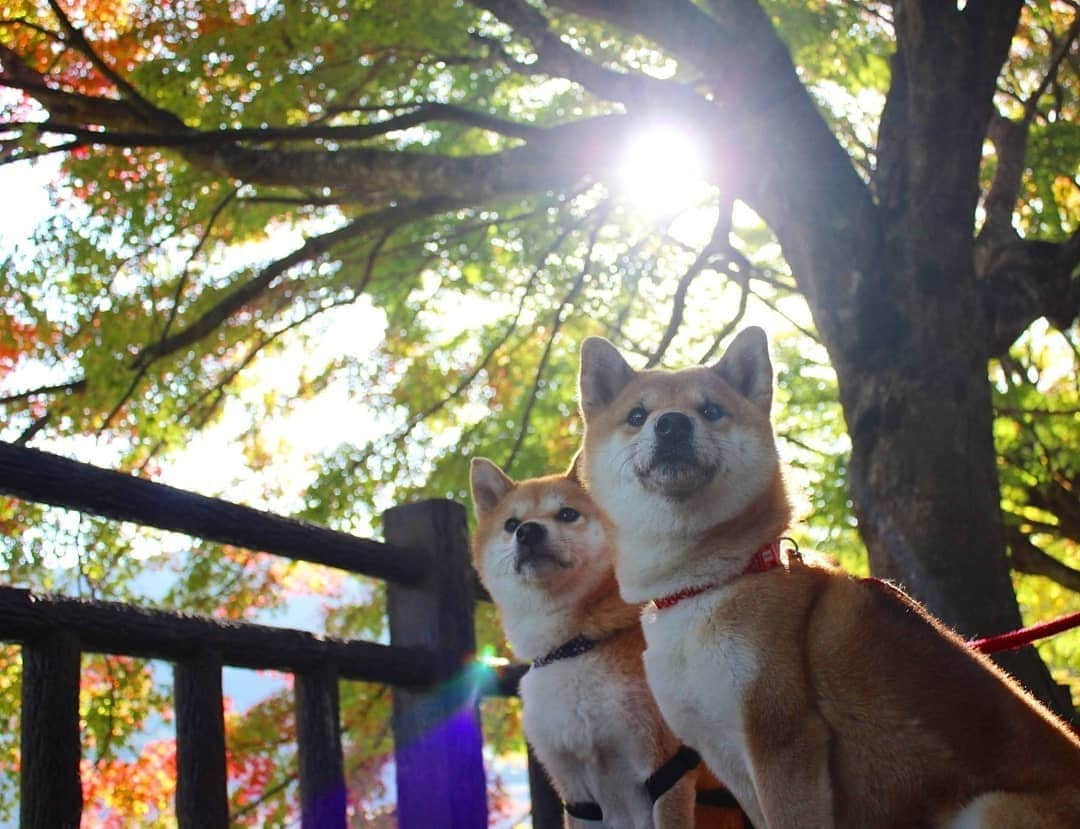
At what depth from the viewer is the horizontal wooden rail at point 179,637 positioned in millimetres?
2361

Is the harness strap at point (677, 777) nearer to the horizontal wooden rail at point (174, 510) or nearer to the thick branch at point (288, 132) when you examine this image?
the horizontal wooden rail at point (174, 510)

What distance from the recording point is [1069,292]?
6.57 metres

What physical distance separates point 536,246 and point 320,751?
6.85 m

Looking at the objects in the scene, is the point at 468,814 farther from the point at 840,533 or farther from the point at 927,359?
the point at 840,533

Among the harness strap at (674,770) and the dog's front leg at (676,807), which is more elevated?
the harness strap at (674,770)

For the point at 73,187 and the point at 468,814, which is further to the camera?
the point at 73,187

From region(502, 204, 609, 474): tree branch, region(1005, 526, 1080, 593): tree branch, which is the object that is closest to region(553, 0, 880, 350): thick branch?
region(502, 204, 609, 474): tree branch

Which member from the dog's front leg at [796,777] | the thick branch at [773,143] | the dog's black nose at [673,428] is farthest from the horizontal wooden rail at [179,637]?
the thick branch at [773,143]

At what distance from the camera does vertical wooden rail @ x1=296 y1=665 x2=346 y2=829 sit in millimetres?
3109

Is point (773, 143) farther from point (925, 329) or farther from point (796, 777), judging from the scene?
point (796, 777)

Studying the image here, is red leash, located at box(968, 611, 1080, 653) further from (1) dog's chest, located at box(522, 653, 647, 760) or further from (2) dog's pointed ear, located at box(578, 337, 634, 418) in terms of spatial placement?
(2) dog's pointed ear, located at box(578, 337, 634, 418)

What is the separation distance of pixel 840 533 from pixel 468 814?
241 inches

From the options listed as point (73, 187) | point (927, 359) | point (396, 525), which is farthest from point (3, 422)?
point (927, 359)

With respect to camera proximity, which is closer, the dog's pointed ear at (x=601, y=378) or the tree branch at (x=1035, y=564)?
the dog's pointed ear at (x=601, y=378)
